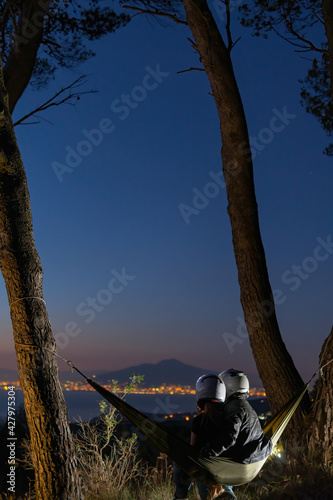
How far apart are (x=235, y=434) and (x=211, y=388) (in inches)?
9.8

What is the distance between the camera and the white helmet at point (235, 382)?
290cm

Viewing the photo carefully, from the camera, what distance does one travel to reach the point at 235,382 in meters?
2.91

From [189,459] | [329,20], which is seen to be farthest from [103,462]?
[329,20]

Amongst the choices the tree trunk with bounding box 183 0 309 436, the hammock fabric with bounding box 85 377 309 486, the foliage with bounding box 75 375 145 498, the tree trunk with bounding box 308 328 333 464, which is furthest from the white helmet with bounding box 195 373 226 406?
the tree trunk with bounding box 183 0 309 436

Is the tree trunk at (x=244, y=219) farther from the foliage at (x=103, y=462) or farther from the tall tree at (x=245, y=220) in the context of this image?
the foliage at (x=103, y=462)

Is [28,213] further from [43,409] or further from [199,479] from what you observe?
[199,479]

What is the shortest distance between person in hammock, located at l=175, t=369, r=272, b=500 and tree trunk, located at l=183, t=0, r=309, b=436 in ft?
5.63

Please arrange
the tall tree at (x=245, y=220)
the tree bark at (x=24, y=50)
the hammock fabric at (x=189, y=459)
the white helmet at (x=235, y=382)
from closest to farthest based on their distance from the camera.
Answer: the hammock fabric at (x=189, y=459), the white helmet at (x=235, y=382), the tall tree at (x=245, y=220), the tree bark at (x=24, y=50)

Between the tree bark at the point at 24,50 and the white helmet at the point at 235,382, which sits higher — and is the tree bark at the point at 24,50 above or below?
above

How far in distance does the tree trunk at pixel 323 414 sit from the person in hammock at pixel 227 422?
1394 millimetres

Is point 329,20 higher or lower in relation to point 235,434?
higher

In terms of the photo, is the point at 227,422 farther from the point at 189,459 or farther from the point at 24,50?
the point at 24,50

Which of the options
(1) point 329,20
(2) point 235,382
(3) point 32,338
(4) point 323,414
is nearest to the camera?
(2) point 235,382

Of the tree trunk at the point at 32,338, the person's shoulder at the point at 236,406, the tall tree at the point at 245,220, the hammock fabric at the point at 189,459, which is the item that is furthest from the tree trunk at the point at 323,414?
the tree trunk at the point at 32,338
